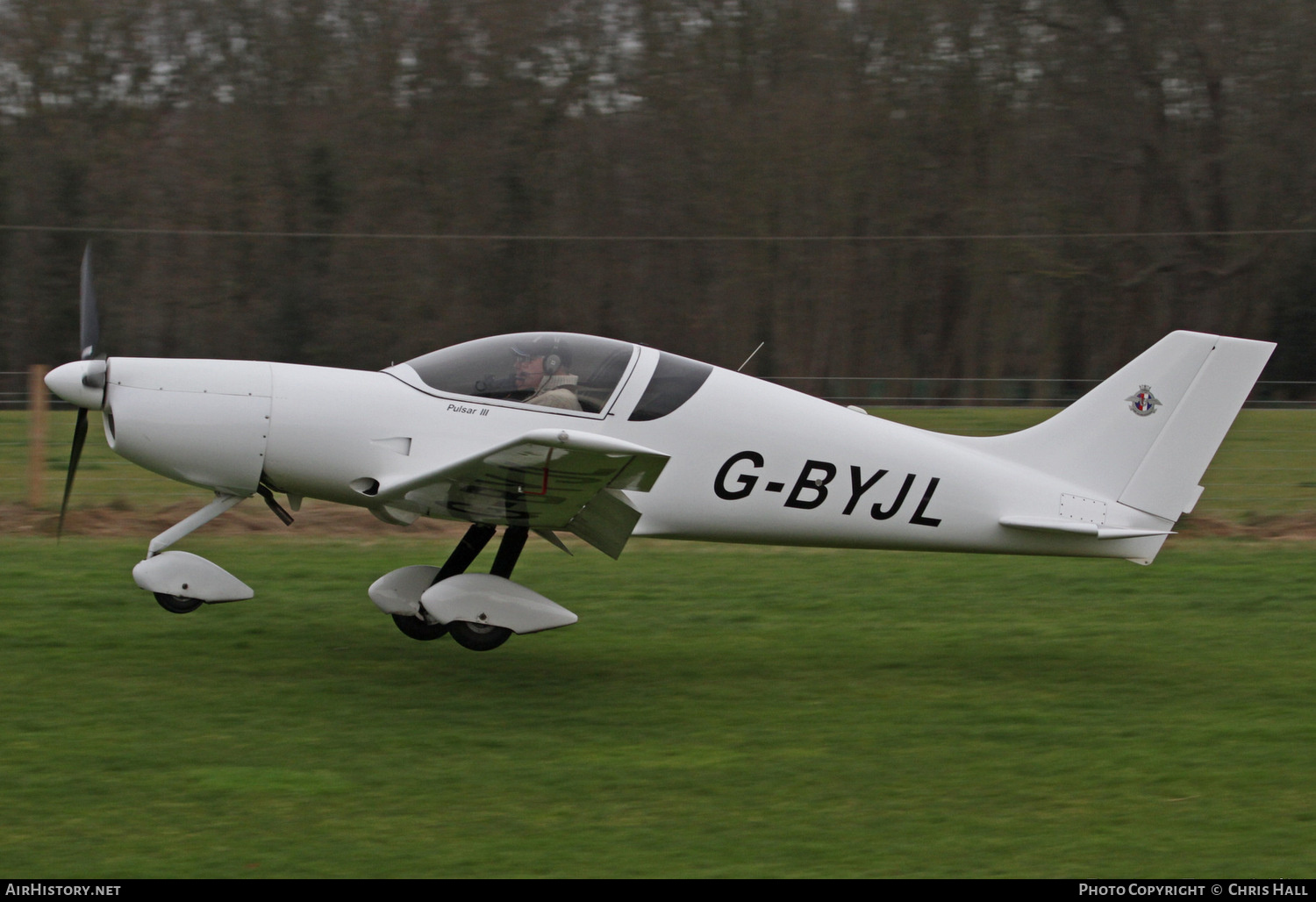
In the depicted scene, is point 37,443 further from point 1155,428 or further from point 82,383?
point 1155,428

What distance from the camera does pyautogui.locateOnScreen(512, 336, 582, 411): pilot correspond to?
21.1ft

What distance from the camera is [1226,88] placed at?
822 inches

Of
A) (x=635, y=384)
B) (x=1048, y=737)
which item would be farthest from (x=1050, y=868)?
(x=635, y=384)

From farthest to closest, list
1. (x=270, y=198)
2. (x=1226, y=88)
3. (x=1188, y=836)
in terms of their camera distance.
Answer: (x=1226, y=88), (x=270, y=198), (x=1188, y=836)

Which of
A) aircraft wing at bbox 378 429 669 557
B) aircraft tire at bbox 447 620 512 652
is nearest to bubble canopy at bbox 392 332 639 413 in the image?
aircraft wing at bbox 378 429 669 557

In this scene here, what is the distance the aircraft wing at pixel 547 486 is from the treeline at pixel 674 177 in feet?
30.8

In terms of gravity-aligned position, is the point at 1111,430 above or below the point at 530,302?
above

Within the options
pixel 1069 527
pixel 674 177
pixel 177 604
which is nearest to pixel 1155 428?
pixel 1069 527

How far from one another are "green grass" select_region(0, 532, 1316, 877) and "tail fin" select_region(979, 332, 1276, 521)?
40.8 inches

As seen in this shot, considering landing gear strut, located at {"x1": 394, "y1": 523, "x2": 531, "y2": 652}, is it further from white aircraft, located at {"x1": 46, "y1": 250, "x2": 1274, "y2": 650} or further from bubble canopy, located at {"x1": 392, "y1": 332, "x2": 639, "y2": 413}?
bubble canopy, located at {"x1": 392, "y1": 332, "x2": 639, "y2": 413}

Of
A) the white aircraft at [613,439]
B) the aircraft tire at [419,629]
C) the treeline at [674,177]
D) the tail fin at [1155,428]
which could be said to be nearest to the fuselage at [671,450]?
the white aircraft at [613,439]

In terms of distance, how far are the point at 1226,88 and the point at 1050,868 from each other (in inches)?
792

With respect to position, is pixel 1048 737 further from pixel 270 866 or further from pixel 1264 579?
pixel 1264 579

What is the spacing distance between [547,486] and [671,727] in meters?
1.26
